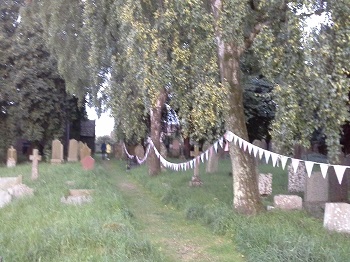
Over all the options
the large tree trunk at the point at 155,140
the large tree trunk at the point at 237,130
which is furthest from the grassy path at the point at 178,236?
the large tree trunk at the point at 155,140

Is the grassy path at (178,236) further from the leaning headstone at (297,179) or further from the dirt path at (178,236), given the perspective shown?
the leaning headstone at (297,179)

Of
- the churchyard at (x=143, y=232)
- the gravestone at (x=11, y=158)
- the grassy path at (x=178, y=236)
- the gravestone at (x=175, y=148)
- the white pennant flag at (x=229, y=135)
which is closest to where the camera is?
the churchyard at (x=143, y=232)

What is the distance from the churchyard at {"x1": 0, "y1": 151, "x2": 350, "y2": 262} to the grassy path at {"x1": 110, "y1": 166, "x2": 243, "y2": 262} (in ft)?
0.06

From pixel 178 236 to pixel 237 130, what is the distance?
2814 millimetres

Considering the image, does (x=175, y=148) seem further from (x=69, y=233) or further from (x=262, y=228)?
(x=69, y=233)

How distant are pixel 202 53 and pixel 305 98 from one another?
2.47 meters

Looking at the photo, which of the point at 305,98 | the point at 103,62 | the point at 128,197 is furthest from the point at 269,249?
the point at 103,62

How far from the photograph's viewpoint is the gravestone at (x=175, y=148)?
130 ft

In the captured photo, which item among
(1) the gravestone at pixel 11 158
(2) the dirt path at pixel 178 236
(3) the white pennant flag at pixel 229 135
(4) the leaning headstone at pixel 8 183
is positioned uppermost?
(3) the white pennant flag at pixel 229 135

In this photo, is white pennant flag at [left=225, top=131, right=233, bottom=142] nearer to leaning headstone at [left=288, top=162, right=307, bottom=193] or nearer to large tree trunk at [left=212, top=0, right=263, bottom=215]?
large tree trunk at [left=212, top=0, right=263, bottom=215]

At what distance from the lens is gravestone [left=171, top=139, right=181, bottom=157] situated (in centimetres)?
3969

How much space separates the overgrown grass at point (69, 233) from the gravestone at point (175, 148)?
2713 cm

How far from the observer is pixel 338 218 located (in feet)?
32.7

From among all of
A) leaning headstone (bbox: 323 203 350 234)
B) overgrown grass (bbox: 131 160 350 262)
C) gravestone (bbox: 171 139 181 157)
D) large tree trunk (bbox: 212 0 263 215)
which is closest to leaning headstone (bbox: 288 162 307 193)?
overgrown grass (bbox: 131 160 350 262)
